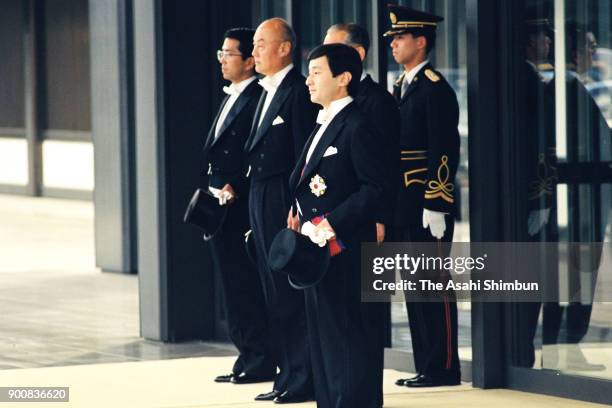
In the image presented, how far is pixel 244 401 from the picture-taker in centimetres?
677

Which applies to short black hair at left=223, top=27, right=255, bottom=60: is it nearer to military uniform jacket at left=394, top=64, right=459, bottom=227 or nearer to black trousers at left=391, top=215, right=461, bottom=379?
military uniform jacket at left=394, top=64, right=459, bottom=227

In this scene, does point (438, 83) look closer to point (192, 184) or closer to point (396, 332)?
point (396, 332)

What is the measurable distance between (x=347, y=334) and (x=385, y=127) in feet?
3.36

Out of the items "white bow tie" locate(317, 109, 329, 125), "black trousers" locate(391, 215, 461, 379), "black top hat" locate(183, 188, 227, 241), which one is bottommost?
"black trousers" locate(391, 215, 461, 379)

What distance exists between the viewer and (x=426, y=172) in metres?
6.95

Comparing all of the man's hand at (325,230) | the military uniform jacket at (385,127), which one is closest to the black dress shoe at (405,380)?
the military uniform jacket at (385,127)

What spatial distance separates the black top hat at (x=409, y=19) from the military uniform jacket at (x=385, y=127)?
17.9 inches

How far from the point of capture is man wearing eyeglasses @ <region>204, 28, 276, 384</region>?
7312 millimetres

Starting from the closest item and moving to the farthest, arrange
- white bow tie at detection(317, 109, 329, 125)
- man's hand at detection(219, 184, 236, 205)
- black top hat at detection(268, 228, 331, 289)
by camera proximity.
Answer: black top hat at detection(268, 228, 331, 289), white bow tie at detection(317, 109, 329, 125), man's hand at detection(219, 184, 236, 205)

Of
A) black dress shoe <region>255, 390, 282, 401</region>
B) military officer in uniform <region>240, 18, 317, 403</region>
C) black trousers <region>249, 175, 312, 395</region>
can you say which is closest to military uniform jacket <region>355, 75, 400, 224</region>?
military officer in uniform <region>240, 18, 317, 403</region>

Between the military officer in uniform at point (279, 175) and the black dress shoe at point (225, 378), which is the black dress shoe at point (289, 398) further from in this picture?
the black dress shoe at point (225, 378)

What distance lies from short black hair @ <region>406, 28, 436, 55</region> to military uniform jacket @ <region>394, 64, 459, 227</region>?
15cm

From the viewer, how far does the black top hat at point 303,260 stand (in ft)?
18.7

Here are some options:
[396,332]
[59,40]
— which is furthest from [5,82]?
[396,332]
